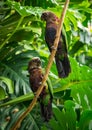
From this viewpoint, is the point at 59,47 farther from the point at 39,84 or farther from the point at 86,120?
the point at 86,120

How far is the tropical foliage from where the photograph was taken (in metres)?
1.79

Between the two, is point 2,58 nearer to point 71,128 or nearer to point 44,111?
point 71,128

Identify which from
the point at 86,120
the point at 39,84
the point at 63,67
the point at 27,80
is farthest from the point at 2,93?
the point at 63,67

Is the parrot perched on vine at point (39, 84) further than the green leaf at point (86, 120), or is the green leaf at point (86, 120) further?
the green leaf at point (86, 120)

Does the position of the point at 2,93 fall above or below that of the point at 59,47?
below

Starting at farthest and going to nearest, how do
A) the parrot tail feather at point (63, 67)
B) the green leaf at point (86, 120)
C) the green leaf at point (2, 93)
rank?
1. the green leaf at point (2, 93)
2. the green leaf at point (86, 120)
3. the parrot tail feather at point (63, 67)

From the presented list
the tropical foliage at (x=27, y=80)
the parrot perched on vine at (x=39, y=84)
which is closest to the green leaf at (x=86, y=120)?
the tropical foliage at (x=27, y=80)

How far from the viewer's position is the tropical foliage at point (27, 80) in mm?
1791

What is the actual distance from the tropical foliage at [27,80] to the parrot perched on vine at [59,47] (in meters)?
0.51

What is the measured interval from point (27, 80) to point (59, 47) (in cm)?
81

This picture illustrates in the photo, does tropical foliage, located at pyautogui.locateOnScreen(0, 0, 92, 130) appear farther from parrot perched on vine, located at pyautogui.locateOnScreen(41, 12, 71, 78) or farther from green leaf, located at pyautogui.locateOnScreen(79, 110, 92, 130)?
parrot perched on vine, located at pyautogui.locateOnScreen(41, 12, 71, 78)

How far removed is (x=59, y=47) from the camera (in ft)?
3.95

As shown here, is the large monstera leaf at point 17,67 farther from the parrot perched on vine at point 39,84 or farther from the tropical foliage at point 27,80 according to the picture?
the parrot perched on vine at point 39,84

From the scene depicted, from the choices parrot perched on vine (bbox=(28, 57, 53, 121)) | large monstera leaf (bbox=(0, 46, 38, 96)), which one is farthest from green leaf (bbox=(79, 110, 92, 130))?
parrot perched on vine (bbox=(28, 57, 53, 121))
